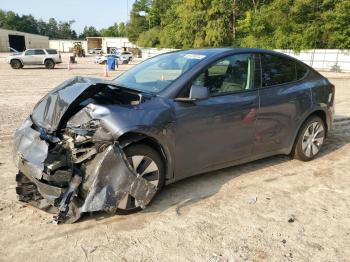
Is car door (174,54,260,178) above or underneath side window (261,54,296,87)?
underneath

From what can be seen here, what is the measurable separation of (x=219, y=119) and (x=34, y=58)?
2608 centimetres

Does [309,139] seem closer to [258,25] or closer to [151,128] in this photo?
[151,128]

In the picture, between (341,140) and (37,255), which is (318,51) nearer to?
(341,140)

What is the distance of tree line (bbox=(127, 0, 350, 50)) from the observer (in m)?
34.4

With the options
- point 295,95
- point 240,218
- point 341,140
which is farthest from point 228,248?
point 341,140

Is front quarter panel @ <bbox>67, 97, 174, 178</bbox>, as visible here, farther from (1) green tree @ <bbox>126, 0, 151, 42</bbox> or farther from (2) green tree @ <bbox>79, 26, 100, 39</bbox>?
(2) green tree @ <bbox>79, 26, 100, 39</bbox>

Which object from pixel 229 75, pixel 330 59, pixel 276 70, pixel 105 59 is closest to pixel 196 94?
pixel 229 75

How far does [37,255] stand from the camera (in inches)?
120

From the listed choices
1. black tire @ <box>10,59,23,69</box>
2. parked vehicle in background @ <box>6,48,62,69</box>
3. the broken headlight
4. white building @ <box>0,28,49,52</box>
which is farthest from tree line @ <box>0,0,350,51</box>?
the broken headlight

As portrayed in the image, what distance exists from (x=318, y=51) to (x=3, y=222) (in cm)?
3383

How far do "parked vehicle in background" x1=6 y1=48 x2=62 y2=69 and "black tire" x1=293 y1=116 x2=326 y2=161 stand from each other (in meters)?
25.4

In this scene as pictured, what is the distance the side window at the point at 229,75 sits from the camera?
4266 mm

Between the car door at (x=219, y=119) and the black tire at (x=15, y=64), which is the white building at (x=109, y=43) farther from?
the car door at (x=219, y=119)

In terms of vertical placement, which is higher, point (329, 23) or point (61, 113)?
point (329, 23)
